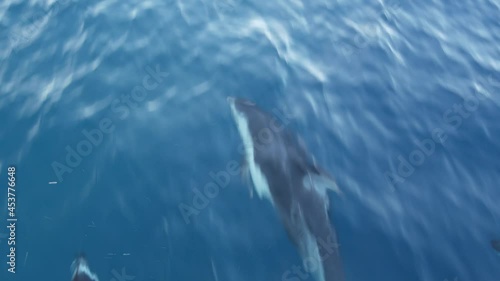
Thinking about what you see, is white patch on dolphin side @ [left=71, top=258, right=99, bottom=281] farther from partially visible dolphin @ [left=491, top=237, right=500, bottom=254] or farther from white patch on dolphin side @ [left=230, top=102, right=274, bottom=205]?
partially visible dolphin @ [left=491, top=237, right=500, bottom=254]

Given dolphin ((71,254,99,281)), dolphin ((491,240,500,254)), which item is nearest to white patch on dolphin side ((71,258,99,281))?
dolphin ((71,254,99,281))

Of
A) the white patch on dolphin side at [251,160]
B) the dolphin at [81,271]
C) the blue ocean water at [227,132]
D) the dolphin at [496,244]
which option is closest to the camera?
the dolphin at [81,271]

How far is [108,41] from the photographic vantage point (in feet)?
35.7

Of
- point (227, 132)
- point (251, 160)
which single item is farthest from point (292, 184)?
point (227, 132)

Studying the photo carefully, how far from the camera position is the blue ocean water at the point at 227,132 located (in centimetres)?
778

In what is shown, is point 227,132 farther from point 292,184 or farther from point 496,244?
point 496,244

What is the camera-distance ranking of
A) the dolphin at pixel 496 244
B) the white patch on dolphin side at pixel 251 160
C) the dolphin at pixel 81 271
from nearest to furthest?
the dolphin at pixel 81 271
the dolphin at pixel 496 244
the white patch on dolphin side at pixel 251 160

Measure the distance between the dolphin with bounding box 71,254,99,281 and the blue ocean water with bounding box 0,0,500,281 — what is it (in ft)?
0.48

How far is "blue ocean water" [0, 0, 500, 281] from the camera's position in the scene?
7.78 metres

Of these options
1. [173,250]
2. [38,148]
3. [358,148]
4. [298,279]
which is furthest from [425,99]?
[38,148]

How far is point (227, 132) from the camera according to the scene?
9438 mm

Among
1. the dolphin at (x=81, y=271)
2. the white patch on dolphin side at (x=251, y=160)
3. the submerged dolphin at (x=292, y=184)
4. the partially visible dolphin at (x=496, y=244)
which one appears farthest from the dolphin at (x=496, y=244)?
the dolphin at (x=81, y=271)

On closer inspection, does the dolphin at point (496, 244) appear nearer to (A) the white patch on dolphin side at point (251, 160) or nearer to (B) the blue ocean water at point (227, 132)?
(B) the blue ocean water at point (227, 132)

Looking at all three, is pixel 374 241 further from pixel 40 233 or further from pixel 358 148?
pixel 40 233
